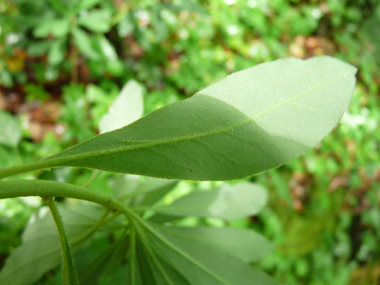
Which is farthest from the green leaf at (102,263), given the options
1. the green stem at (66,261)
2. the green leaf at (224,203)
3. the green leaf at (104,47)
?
the green leaf at (104,47)

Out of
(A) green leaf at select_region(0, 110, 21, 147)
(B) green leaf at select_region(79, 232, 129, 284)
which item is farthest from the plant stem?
(A) green leaf at select_region(0, 110, 21, 147)

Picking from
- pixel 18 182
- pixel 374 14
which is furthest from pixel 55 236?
pixel 374 14

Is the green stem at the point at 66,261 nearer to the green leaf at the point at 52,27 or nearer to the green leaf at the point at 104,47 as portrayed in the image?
the green leaf at the point at 52,27

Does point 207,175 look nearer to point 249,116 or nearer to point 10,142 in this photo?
point 249,116

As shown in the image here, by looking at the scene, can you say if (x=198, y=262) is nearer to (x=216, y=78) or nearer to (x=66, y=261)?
(x=66, y=261)

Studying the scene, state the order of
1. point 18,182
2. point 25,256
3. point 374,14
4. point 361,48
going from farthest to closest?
point 374,14 < point 361,48 < point 25,256 < point 18,182

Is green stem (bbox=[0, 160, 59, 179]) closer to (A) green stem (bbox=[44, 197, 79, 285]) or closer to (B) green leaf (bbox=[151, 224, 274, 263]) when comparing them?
(A) green stem (bbox=[44, 197, 79, 285])
